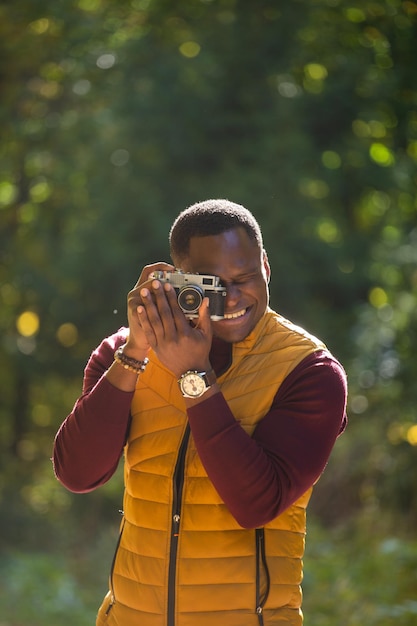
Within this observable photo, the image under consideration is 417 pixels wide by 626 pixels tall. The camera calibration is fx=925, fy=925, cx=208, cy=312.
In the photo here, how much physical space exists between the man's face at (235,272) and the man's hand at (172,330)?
0.40 ft

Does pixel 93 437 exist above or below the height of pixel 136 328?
below

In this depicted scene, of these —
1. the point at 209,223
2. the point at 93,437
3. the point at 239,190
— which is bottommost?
the point at 239,190

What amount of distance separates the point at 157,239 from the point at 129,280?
16.0 inches

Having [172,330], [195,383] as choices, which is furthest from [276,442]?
[172,330]

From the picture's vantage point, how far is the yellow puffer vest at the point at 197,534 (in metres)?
1.96

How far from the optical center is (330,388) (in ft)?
6.57

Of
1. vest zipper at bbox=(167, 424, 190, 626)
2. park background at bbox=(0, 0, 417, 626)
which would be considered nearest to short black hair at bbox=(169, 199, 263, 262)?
vest zipper at bbox=(167, 424, 190, 626)

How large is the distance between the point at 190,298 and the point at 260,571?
0.60m

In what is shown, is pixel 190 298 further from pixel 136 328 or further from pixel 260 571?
pixel 260 571

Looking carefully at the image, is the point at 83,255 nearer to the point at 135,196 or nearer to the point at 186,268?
the point at 135,196

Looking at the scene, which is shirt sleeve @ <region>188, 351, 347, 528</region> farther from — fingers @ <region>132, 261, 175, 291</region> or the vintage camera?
fingers @ <region>132, 261, 175, 291</region>

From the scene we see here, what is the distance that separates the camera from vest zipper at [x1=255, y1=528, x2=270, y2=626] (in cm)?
195

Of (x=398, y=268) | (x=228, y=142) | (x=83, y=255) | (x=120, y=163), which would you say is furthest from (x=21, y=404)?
(x=398, y=268)

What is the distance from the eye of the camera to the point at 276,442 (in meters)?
1.95
